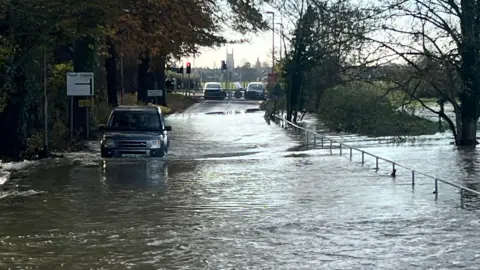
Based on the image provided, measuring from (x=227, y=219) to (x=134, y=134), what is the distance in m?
10.7

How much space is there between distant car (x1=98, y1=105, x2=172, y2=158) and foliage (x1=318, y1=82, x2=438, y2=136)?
440 inches

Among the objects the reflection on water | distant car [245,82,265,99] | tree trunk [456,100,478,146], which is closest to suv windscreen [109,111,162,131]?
the reflection on water

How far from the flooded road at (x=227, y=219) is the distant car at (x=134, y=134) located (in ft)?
2.45

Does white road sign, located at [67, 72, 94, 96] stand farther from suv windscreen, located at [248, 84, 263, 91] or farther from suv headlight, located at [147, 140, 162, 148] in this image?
suv windscreen, located at [248, 84, 263, 91]

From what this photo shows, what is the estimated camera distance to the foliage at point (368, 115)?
35.8m

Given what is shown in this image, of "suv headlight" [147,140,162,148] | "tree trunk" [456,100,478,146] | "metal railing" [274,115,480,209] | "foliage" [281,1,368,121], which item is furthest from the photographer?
"tree trunk" [456,100,478,146]

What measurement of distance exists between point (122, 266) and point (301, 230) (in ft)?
10.8

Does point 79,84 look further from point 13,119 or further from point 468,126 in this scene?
point 468,126

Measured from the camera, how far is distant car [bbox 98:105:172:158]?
23391 millimetres

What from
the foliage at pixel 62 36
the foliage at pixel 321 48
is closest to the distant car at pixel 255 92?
the foliage at pixel 321 48

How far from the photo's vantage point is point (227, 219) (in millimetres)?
13266

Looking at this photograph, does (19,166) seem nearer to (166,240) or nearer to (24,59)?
(24,59)

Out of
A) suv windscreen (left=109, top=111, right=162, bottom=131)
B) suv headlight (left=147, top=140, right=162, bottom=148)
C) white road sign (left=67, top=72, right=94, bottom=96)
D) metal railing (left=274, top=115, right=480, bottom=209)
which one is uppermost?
white road sign (left=67, top=72, right=94, bottom=96)

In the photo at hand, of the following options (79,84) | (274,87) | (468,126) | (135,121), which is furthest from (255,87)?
(135,121)
